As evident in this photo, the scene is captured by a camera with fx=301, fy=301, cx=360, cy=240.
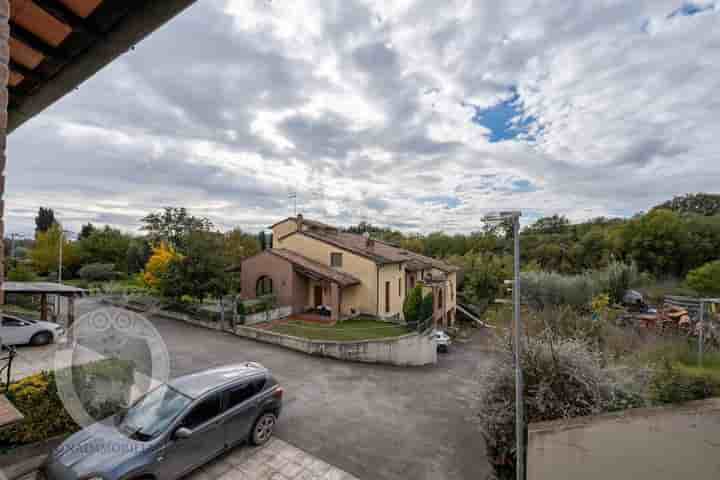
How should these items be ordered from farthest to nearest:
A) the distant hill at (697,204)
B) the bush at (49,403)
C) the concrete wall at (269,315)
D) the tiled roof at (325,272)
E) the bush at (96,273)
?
the distant hill at (697,204), the bush at (96,273), the tiled roof at (325,272), the concrete wall at (269,315), the bush at (49,403)

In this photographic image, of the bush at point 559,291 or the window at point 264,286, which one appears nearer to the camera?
the bush at point 559,291

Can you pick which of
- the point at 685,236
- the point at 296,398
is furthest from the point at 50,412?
the point at 685,236

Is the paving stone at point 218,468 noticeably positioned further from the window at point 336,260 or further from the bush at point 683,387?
the window at point 336,260

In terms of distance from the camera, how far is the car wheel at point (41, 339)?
34.2ft

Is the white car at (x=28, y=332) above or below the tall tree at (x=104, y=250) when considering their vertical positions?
below

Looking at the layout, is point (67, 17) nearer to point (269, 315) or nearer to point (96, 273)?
point (269, 315)

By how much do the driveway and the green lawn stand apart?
1.36 meters

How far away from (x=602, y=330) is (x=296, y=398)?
783cm

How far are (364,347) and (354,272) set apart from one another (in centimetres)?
702

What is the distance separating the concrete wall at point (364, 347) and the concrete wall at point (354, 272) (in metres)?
4.66

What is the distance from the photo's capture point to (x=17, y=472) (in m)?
4.86

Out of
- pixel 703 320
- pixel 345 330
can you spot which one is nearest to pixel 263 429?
pixel 345 330

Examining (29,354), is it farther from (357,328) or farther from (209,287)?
(357,328)

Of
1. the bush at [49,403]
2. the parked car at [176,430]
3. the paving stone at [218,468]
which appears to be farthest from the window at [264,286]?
the paving stone at [218,468]
